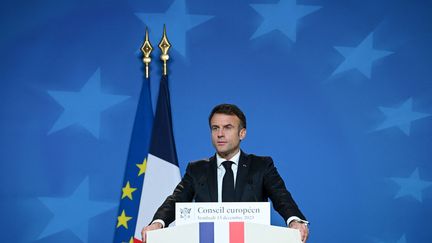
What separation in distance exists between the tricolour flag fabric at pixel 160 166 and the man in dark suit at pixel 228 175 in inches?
53.9

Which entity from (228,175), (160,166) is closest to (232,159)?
(228,175)

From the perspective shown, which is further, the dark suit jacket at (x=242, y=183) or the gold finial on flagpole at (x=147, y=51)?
the gold finial on flagpole at (x=147, y=51)

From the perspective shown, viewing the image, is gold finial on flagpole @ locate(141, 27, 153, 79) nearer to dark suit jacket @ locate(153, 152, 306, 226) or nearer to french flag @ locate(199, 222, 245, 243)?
dark suit jacket @ locate(153, 152, 306, 226)

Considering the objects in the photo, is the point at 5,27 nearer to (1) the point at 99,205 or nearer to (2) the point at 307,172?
(1) the point at 99,205

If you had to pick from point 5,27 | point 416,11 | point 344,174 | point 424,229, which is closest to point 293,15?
point 416,11

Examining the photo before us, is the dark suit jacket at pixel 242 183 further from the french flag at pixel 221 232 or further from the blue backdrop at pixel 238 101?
the blue backdrop at pixel 238 101

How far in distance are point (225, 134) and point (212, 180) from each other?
0.92 feet

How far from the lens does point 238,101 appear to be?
494 cm

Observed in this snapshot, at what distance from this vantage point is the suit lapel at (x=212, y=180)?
3131 millimetres

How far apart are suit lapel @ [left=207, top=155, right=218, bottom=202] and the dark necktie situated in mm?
49

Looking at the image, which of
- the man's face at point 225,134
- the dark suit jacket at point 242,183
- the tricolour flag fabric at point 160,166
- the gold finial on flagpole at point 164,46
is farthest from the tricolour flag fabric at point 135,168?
the man's face at point 225,134

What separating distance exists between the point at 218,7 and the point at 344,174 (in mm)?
1934

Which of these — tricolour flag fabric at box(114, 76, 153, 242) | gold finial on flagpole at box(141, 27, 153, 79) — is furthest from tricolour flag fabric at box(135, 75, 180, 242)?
gold finial on flagpole at box(141, 27, 153, 79)

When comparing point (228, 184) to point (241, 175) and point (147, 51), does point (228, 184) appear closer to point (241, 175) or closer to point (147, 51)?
point (241, 175)
